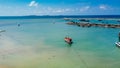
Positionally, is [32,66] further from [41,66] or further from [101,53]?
[101,53]

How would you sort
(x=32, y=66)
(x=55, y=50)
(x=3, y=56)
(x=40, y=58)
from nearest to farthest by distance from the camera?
(x=32, y=66)
(x=40, y=58)
(x=3, y=56)
(x=55, y=50)

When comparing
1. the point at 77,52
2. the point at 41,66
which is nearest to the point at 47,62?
the point at 41,66

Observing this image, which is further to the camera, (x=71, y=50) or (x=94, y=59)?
(x=71, y=50)

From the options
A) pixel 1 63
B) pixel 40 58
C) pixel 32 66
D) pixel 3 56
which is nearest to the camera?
pixel 32 66

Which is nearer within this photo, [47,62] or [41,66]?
[41,66]

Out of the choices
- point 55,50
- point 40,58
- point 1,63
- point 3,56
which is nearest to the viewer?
point 1,63

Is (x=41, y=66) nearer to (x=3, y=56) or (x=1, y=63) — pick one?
(x=1, y=63)

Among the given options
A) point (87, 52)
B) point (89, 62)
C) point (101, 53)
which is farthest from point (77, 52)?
point (89, 62)

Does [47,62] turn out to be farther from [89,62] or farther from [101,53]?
[101,53]
